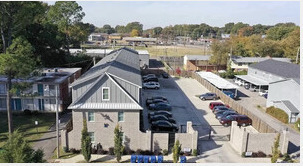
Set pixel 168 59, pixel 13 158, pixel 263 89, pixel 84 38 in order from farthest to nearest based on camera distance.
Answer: pixel 168 59
pixel 84 38
pixel 263 89
pixel 13 158

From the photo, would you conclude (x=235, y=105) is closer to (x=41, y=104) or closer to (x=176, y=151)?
(x=176, y=151)

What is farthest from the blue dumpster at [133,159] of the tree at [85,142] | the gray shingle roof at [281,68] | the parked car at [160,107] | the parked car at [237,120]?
the gray shingle roof at [281,68]

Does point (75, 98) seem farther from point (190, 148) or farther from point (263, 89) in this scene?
point (263, 89)

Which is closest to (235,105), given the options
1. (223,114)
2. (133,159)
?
(223,114)

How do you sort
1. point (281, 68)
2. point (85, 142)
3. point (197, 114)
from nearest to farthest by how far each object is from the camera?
point (85, 142), point (197, 114), point (281, 68)

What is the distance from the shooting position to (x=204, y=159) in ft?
87.2

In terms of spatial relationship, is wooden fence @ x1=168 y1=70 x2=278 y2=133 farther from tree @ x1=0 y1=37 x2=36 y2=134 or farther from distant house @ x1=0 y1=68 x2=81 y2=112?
tree @ x1=0 y1=37 x2=36 y2=134

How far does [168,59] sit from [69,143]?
72.2 m

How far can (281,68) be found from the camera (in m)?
52.1

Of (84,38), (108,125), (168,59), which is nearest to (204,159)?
(108,125)

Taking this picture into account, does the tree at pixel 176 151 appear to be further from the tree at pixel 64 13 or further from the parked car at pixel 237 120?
the tree at pixel 64 13

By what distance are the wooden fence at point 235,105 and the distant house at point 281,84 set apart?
20.4 ft

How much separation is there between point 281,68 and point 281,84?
39.5 ft

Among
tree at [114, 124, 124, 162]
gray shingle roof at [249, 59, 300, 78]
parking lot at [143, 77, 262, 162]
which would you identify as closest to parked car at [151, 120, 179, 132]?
parking lot at [143, 77, 262, 162]
